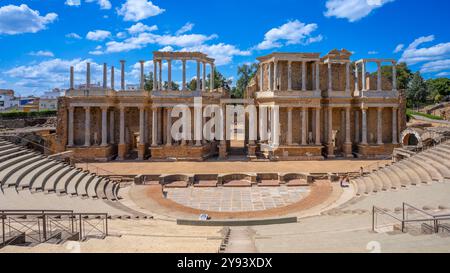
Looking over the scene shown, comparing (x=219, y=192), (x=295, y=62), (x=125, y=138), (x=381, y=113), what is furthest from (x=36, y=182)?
(x=381, y=113)

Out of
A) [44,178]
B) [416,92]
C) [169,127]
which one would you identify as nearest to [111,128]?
[169,127]

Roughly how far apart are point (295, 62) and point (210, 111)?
11661 millimetres

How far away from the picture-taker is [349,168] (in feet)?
97.3

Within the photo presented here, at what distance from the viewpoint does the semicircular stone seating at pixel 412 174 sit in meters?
18.3

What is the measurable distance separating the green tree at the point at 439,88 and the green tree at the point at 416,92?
464 centimetres

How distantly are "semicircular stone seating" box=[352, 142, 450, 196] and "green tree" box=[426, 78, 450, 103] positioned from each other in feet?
217

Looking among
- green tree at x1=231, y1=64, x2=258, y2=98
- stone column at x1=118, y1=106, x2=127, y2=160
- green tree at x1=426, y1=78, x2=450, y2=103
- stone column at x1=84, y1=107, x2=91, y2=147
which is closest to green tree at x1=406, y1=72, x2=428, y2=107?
green tree at x1=426, y1=78, x2=450, y2=103

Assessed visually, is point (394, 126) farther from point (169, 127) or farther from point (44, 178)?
point (44, 178)

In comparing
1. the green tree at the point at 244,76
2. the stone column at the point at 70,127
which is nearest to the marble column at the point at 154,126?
the stone column at the point at 70,127

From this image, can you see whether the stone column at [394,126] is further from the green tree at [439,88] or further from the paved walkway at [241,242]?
the green tree at [439,88]

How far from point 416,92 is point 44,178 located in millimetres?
77854

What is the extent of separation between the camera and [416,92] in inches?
2891

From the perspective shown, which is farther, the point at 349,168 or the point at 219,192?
the point at 349,168
